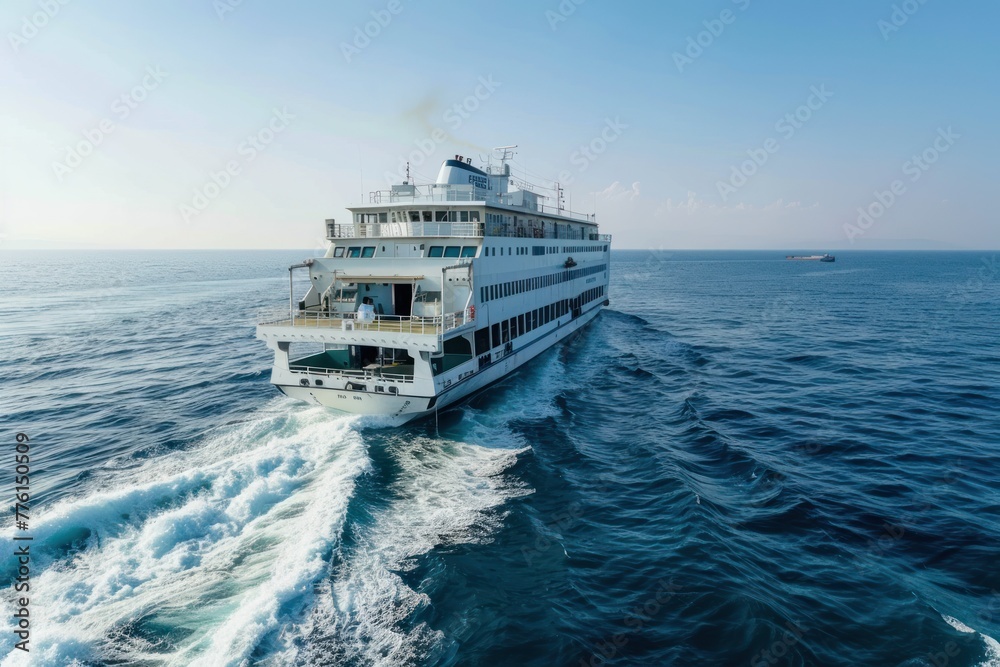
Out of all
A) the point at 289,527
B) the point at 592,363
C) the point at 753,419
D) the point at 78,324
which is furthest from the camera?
the point at 78,324

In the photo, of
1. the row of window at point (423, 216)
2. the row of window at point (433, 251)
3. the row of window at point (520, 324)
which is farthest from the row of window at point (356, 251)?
the row of window at point (520, 324)

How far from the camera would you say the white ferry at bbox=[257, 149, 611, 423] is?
24.5 meters

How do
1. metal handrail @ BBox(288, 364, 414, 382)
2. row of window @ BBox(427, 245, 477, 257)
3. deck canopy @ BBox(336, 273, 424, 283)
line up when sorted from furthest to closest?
row of window @ BBox(427, 245, 477, 257) < deck canopy @ BBox(336, 273, 424, 283) < metal handrail @ BBox(288, 364, 414, 382)

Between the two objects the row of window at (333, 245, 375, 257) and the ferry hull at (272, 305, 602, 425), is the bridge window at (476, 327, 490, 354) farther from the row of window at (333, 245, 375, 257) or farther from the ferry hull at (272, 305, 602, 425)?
the row of window at (333, 245, 375, 257)

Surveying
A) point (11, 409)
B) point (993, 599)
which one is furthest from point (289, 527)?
point (11, 409)

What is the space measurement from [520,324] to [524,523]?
20719 mm

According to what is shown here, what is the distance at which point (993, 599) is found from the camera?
13961mm

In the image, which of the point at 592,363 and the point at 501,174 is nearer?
the point at 592,363

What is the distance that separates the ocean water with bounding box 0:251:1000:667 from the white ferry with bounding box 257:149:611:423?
1998 millimetres

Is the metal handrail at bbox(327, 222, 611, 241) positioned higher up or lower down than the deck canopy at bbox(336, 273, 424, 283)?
higher up

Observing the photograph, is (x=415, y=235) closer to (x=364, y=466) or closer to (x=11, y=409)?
(x=364, y=466)

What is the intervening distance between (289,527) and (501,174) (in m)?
37.8

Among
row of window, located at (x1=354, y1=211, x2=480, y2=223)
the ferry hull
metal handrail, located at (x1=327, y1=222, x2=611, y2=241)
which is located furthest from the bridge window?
row of window, located at (x1=354, y1=211, x2=480, y2=223)

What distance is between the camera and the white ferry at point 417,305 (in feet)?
80.4
